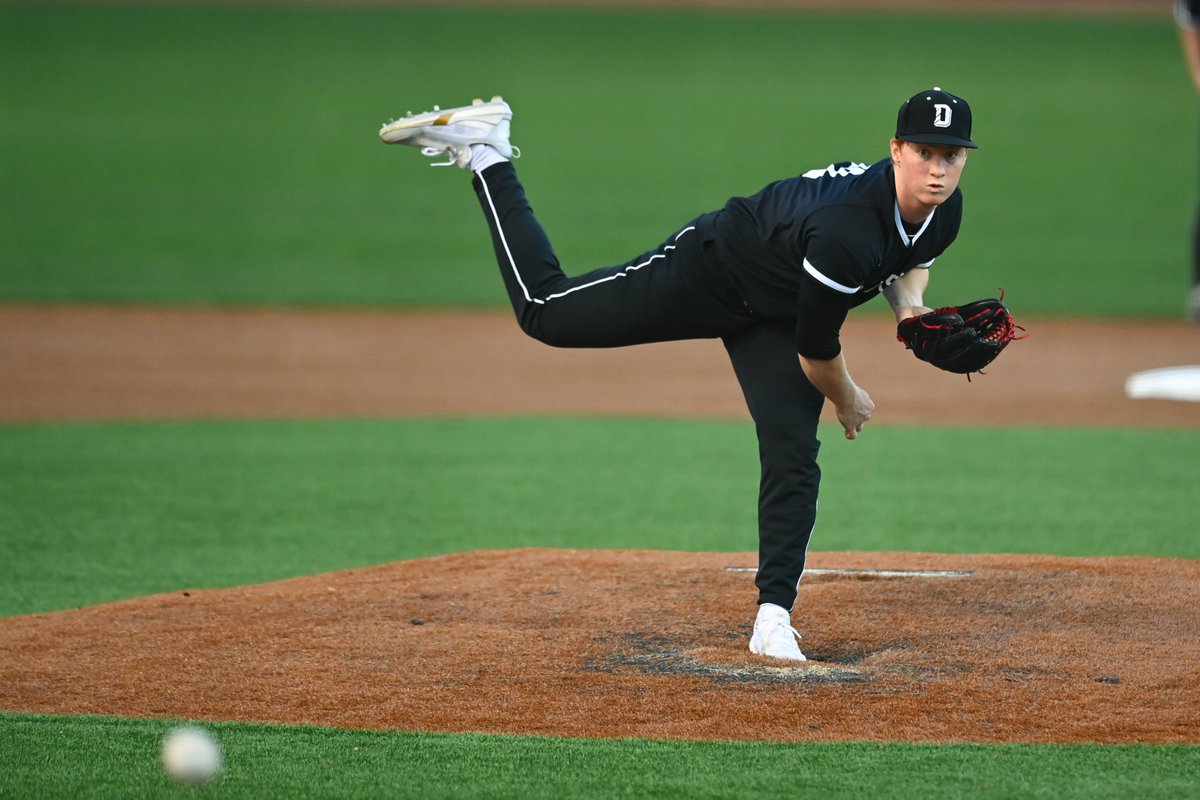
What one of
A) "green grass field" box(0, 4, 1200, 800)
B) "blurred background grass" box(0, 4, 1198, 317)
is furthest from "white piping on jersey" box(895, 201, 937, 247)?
"blurred background grass" box(0, 4, 1198, 317)

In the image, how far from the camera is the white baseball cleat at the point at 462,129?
17.7 feet

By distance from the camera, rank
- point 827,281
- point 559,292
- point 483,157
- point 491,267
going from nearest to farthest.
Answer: point 827,281
point 559,292
point 483,157
point 491,267

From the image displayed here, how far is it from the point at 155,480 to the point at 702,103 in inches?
675

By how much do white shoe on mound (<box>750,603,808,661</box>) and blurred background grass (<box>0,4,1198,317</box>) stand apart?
36.9 feet

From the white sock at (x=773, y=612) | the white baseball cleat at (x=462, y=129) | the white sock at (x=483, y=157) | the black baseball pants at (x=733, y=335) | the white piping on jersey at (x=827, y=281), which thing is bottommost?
the white sock at (x=773, y=612)

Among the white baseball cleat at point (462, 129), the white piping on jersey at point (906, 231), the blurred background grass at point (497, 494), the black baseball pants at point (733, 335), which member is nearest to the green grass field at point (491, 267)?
the blurred background grass at point (497, 494)

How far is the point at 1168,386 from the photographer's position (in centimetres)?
1074

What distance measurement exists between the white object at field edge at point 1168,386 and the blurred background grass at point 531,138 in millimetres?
4096

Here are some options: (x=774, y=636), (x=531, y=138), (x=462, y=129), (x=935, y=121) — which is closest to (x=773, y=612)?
(x=774, y=636)

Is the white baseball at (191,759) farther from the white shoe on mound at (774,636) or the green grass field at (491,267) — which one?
the white shoe on mound at (774,636)

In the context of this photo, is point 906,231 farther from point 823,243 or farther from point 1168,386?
point 1168,386

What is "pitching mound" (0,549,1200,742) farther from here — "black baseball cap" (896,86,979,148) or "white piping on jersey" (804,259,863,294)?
"black baseball cap" (896,86,979,148)

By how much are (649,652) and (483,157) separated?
6.36ft

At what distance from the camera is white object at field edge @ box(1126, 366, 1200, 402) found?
10664mm
